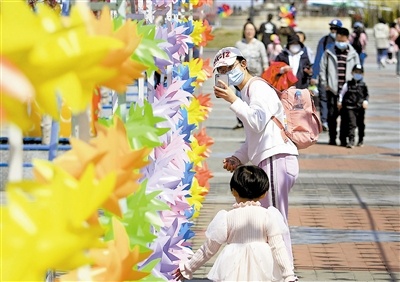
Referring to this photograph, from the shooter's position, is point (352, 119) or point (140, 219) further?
point (352, 119)

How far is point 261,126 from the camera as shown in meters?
7.29

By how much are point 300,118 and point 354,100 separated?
10051 millimetres

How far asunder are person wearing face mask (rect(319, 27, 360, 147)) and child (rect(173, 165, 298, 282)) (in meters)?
11.9

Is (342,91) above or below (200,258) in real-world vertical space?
below

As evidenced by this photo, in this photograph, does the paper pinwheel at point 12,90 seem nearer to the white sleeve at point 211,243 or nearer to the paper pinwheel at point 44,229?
the paper pinwheel at point 44,229

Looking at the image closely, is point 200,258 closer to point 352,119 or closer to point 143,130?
point 143,130

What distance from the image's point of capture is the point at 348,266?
945 cm

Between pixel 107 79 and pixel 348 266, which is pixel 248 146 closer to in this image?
pixel 348 266

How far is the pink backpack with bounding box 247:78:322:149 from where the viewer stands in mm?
7824

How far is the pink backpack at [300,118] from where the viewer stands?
7824mm

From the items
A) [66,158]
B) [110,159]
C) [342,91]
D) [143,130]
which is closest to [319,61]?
[342,91]

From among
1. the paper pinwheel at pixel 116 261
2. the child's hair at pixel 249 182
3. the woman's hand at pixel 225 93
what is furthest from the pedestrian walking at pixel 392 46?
the paper pinwheel at pixel 116 261

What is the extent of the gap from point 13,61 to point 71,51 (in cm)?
13

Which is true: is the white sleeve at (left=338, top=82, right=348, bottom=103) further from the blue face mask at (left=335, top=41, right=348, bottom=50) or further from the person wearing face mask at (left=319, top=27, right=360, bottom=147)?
the blue face mask at (left=335, top=41, right=348, bottom=50)
